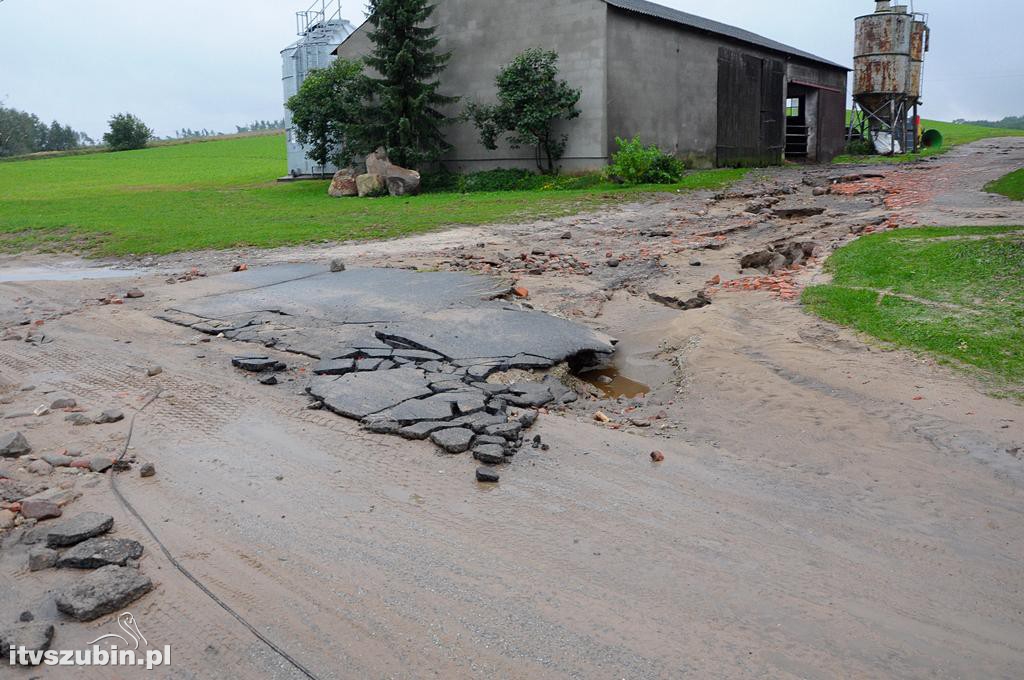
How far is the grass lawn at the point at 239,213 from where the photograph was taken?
45.3 ft

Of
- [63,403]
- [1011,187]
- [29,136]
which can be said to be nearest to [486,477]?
[63,403]

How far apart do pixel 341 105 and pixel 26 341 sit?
19.0m

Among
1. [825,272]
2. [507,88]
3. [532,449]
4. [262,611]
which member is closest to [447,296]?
[532,449]

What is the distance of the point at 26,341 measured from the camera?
7301mm

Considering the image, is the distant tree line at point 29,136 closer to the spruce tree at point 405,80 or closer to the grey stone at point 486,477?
the spruce tree at point 405,80

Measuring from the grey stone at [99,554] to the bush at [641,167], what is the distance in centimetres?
1879

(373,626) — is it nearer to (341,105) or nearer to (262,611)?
(262,611)

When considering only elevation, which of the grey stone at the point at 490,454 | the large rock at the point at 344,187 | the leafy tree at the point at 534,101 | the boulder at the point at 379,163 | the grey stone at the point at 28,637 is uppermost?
the leafy tree at the point at 534,101

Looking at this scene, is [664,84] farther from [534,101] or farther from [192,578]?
[192,578]

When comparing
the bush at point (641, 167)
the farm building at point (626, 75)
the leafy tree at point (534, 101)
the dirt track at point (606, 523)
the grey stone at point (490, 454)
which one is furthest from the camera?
the farm building at point (626, 75)

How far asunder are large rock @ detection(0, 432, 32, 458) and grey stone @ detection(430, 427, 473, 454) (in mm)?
2451

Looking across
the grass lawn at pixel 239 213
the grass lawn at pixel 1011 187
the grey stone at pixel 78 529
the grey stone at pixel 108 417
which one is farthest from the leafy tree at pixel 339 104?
the grey stone at pixel 78 529

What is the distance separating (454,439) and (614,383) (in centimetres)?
203

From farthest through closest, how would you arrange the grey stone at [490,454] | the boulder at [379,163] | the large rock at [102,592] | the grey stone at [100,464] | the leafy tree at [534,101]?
the boulder at [379,163] → the leafy tree at [534,101] → the grey stone at [490,454] → the grey stone at [100,464] → the large rock at [102,592]
